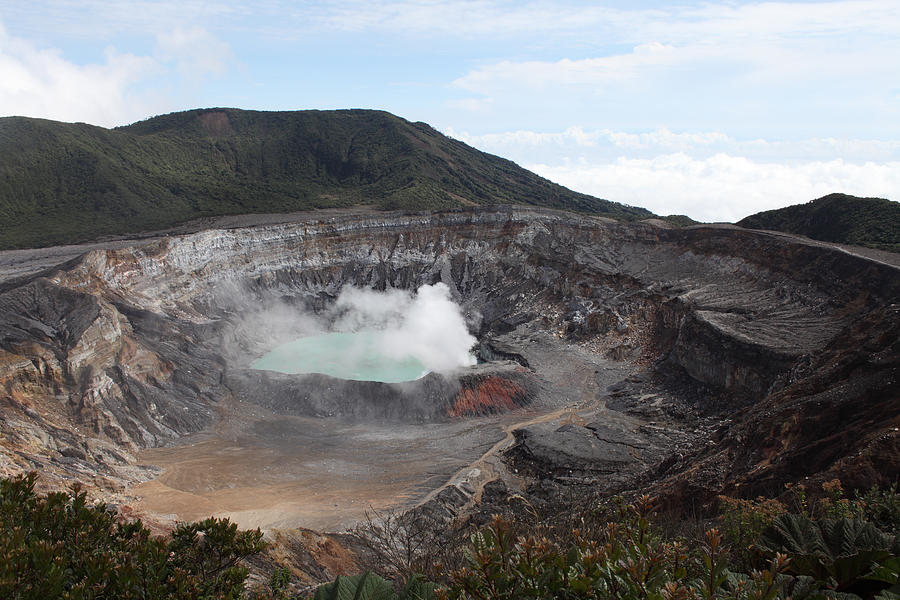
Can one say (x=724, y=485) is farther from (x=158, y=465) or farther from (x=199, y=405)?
(x=199, y=405)

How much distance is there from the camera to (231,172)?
108250 millimetres

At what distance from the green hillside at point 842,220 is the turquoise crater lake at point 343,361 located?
4050 centimetres

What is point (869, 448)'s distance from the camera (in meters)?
15.5

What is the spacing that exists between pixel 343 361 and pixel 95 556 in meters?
39.4

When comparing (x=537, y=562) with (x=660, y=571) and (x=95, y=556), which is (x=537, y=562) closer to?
(x=660, y=571)

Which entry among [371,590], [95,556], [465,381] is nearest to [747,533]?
[371,590]

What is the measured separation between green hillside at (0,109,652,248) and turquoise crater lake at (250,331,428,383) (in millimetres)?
30286

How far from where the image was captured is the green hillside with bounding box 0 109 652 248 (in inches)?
3041

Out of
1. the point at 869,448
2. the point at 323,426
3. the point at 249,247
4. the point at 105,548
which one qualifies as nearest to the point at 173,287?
the point at 249,247

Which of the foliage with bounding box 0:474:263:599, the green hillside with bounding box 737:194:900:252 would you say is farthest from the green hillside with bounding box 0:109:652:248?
the foliage with bounding box 0:474:263:599

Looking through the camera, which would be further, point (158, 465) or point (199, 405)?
point (199, 405)

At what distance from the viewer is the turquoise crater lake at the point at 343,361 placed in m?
43.2

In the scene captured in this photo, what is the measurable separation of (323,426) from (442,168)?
8598 cm

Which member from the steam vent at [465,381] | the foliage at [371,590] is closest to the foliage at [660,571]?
the foliage at [371,590]
